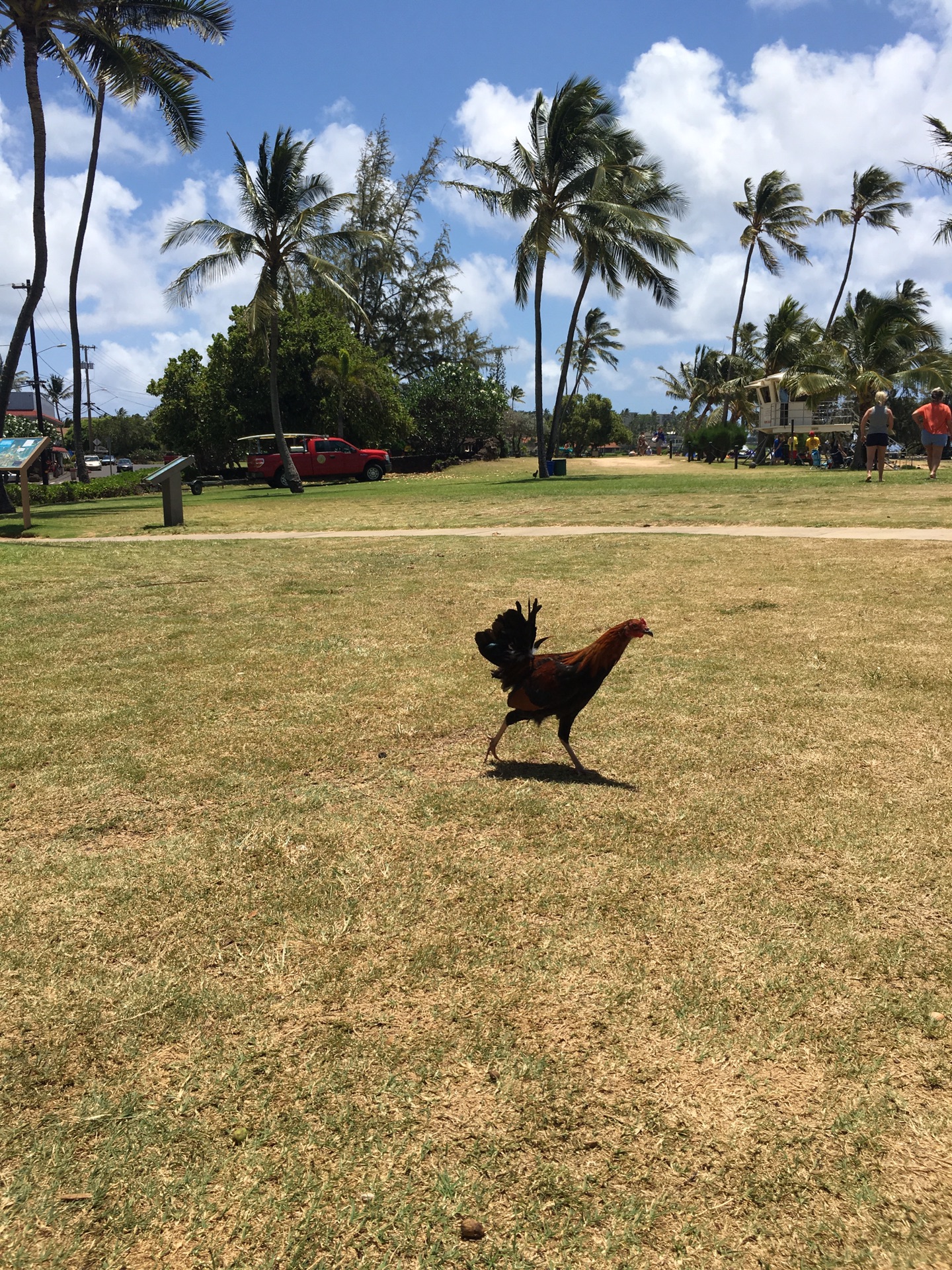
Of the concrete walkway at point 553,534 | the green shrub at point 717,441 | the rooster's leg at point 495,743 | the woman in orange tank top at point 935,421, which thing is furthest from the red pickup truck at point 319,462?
the rooster's leg at point 495,743

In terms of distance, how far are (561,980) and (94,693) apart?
390cm

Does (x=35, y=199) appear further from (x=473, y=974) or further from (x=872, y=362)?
(x=872, y=362)

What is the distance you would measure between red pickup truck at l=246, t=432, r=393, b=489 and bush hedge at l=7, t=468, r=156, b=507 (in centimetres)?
382

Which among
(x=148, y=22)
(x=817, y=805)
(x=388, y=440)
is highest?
(x=148, y=22)

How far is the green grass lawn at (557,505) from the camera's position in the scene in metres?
14.2

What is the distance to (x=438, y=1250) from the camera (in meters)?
1.81

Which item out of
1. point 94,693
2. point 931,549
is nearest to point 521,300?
point 931,549

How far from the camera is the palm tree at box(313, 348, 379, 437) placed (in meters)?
35.9

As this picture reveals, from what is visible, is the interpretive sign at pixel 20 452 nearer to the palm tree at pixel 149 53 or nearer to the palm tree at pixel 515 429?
the palm tree at pixel 149 53

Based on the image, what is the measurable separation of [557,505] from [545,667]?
13626mm

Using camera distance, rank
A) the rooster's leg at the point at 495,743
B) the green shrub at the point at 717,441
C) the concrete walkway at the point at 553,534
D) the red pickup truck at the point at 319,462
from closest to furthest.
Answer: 1. the rooster's leg at the point at 495,743
2. the concrete walkway at the point at 553,534
3. the red pickup truck at the point at 319,462
4. the green shrub at the point at 717,441

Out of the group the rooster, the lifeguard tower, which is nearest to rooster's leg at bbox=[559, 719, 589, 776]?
the rooster

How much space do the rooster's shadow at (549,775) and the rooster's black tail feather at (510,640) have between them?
1.71ft

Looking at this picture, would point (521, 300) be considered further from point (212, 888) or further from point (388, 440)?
point (212, 888)
